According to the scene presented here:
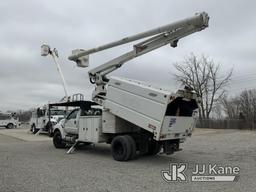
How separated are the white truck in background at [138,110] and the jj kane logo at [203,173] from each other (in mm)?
1220

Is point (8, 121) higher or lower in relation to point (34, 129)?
higher

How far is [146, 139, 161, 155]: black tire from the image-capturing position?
1303 cm

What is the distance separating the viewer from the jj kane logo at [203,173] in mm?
8883

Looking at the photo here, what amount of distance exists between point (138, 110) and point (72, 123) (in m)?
4.62

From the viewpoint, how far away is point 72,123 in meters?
15.3

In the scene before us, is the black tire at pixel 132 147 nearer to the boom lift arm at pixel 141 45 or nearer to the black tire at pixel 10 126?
the boom lift arm at pixel 141 45

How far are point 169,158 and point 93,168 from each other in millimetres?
3546

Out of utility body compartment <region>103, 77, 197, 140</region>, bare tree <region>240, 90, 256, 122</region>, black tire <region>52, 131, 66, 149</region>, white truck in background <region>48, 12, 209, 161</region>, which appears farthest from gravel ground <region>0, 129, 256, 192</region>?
bare tree <region>240, 90, 256, 122</region>

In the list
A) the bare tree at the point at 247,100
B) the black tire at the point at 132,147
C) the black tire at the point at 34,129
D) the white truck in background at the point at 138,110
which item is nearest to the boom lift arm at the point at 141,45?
the white truck in background at the point at 138,110

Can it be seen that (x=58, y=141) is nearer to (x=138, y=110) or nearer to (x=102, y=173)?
(x=138, y=110)

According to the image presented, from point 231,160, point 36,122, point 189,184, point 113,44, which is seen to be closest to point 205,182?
point 189,184

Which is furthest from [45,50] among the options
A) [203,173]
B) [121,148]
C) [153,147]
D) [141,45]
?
[203,173]

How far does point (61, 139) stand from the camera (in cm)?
1623

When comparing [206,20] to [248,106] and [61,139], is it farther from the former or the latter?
[248,106]
